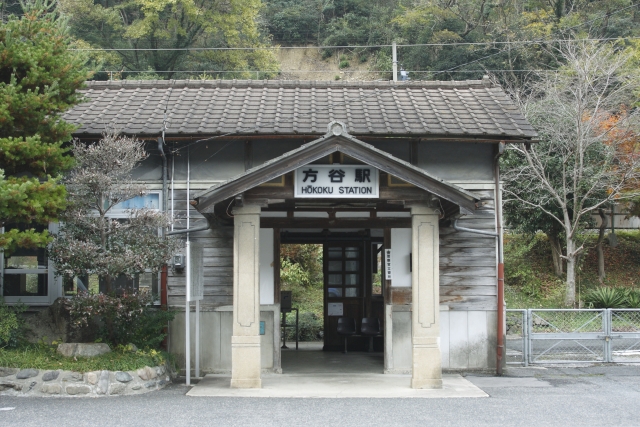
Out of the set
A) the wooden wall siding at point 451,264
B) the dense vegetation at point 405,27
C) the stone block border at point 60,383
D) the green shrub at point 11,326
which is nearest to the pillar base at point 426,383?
the wooden wall siding at point 451,264

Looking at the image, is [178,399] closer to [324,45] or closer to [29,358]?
[29,358]

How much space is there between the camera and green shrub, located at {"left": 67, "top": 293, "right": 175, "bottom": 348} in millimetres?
10531

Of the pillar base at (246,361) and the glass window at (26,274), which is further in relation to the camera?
the glass window at (26,274)

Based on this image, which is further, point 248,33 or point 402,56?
point 402,56

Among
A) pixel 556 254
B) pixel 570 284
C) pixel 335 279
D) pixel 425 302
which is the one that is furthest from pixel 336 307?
pixel 556 254

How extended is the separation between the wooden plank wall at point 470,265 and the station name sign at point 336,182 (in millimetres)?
2827

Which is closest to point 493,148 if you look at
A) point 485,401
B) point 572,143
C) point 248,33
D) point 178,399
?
point 485,401

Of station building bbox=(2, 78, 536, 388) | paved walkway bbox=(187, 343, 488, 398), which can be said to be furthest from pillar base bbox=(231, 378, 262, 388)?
station building bbox=(2, 78, 536, 388)

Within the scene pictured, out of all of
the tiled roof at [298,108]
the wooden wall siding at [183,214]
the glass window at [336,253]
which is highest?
the tiled roof at [298,108]

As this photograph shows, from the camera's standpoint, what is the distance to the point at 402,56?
45.6 m

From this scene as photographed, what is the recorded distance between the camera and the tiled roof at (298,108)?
12.4 meters

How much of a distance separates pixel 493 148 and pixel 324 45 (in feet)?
154

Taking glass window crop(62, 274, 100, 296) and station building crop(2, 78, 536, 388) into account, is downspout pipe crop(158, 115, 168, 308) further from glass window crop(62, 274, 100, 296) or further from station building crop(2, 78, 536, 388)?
glass window crop(62, 274, 100, 296)

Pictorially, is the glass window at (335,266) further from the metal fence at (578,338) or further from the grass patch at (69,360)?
the grass patch at (69,360)
